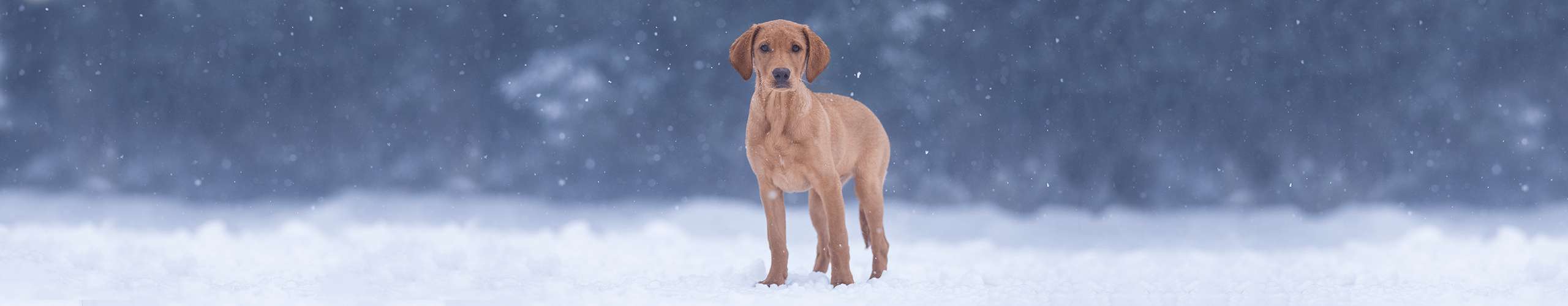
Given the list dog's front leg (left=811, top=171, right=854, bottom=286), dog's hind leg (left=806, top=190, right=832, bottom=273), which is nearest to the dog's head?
dog's front leg (left=811, top=171, right=854, bottom=286)

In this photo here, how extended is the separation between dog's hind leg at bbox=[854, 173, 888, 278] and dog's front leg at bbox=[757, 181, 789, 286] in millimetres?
759

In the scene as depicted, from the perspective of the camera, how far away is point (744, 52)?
344 inches

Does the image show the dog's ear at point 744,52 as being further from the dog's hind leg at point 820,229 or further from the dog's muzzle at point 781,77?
the dog's hind leg at point 820,229

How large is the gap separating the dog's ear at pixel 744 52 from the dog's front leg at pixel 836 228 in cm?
92

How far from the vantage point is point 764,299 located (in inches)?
336

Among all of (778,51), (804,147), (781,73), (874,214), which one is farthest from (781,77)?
(874,214)

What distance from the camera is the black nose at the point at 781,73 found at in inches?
326

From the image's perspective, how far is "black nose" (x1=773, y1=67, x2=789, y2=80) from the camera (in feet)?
27.1

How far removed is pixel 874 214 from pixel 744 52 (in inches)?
69.9

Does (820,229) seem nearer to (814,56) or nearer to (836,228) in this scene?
(836,228)

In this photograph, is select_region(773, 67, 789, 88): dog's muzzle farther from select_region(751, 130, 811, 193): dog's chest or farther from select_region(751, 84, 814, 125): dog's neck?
select_region(751, 130, 811, 193): dog's chest

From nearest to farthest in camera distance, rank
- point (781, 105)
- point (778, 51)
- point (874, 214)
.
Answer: point (778, 51), point (781, 105), point (874, 214)

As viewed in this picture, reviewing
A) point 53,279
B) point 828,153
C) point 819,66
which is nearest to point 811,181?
point 828,153

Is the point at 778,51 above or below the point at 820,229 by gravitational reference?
above
